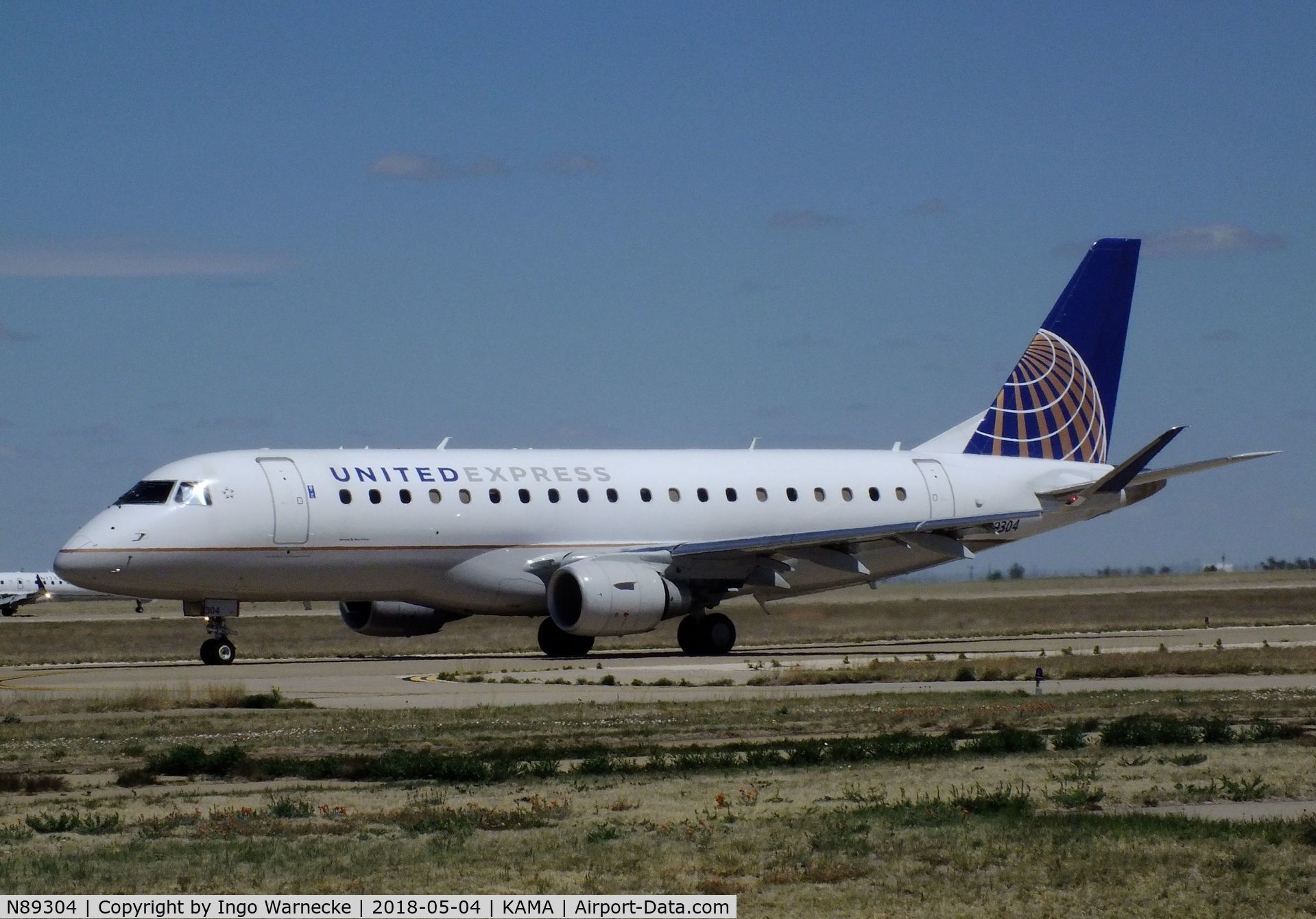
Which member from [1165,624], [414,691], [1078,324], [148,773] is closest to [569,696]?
[414,691]

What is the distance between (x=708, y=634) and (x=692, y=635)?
379mm

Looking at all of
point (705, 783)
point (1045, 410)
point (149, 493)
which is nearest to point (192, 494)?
point (149, 493)

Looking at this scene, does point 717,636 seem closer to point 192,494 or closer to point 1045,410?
point 192,494

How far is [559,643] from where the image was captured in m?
38.4

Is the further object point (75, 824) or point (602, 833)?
point (75, 824)

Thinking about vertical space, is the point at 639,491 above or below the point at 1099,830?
above

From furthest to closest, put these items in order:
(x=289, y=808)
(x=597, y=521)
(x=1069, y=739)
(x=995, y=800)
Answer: (x=597, y=521) < (x=1069, y=739) < (x=289, y=808) < (x=995, y=800)

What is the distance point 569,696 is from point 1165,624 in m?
27.2

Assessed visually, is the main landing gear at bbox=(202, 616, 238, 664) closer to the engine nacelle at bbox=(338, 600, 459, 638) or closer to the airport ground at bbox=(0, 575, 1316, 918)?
the airport ground at bbox=(0, 575, 1316, 918)

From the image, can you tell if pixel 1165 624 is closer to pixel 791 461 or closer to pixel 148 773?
pixel 791 461

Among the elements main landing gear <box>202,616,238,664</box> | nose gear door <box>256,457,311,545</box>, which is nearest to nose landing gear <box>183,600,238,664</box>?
main landing gear <box>202,616,238,664</box>

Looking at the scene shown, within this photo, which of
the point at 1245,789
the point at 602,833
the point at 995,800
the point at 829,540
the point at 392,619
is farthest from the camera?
the point at 392,619

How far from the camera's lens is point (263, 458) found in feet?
115
